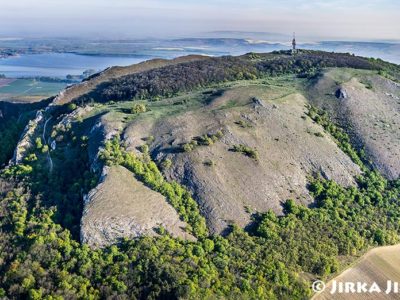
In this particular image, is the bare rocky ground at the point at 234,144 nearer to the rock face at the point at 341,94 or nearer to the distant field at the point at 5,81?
the rock face at the point at 341,94

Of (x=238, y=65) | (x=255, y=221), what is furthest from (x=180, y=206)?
(x=238, y=65)

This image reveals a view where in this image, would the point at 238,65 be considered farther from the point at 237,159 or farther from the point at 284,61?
the point at 237,159

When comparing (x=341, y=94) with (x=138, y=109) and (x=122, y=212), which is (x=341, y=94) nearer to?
(x=138, y=109)

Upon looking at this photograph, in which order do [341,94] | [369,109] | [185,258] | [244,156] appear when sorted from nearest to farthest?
[185,258]
[244,156]
[369,109]
[341,94]

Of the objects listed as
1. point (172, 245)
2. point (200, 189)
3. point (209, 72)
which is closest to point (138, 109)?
point (200, 189)

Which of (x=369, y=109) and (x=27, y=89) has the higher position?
(x=369, y=109)
